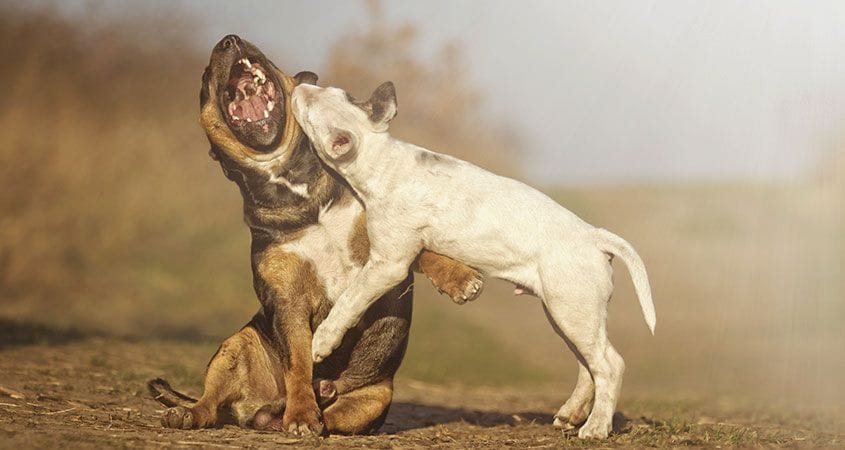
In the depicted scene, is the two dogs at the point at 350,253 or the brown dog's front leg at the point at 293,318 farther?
the brown dog's front leg at the point at 293,318

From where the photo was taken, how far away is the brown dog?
5.81 m

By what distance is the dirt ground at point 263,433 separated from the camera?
5625 millimetres

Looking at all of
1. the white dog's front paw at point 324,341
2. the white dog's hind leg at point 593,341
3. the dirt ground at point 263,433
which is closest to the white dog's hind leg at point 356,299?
the white dog's front paw at point 324,341

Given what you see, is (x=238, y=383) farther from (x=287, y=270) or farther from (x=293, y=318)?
(x=287, y=270)

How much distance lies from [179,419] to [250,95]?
5.65 feet

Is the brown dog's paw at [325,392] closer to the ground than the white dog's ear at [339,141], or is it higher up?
closer to the ground

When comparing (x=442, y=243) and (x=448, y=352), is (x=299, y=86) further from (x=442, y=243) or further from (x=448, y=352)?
(x=448, y=352)

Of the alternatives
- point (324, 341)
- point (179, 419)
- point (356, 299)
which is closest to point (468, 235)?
point (356, 299)

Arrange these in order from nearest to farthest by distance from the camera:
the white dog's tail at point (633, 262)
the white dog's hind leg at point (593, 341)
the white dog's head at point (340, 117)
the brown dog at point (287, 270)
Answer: the white dog's hind leg at point (593, 341)
the white dog's tail at point (633, 262)
the white dog's head at point (340, 117)
the brown dog at point (287, 270)

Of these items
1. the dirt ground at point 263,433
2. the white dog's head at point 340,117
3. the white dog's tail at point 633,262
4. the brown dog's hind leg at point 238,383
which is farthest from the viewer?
the brown dog's hind leg at point 238,383

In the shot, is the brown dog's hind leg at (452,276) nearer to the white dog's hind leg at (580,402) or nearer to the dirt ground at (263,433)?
the white dog's hind leg at (580,402)

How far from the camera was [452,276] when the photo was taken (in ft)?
17.7

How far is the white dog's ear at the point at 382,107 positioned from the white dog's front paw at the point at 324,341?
101 cm

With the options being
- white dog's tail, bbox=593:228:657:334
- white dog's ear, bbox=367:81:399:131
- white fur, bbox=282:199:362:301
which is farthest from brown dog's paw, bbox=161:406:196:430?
white dog's tail, bbox=593:228:657:334
